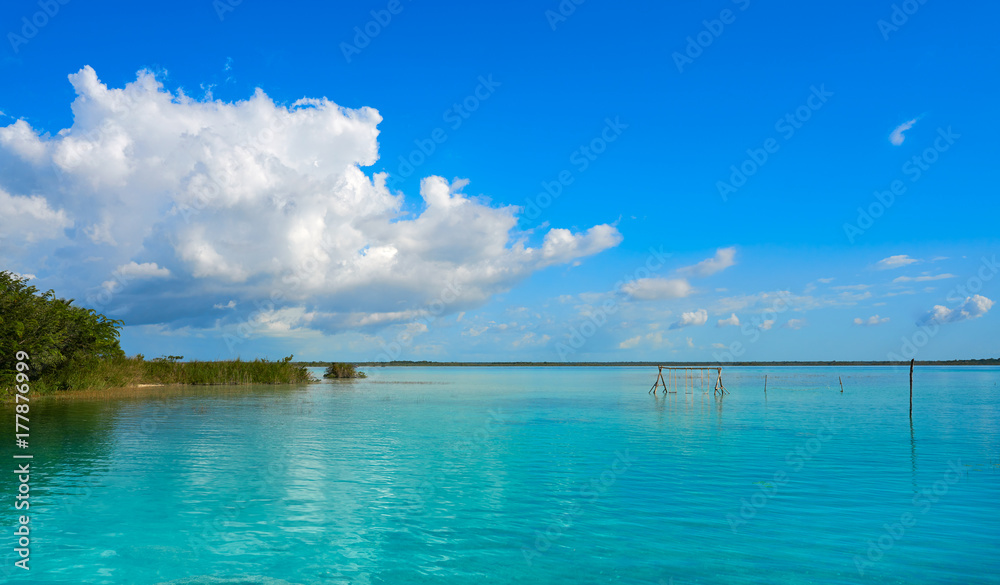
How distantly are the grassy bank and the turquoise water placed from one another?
1780cm

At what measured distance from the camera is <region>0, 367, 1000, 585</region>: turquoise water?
10781 millimetres

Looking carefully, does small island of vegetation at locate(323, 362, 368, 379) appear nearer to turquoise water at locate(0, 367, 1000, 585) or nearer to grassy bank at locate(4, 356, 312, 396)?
grassy bank at locate(4, 356, 312, 396)

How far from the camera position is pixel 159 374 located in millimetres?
61938

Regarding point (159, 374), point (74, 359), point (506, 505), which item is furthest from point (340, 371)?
point (506, 505)

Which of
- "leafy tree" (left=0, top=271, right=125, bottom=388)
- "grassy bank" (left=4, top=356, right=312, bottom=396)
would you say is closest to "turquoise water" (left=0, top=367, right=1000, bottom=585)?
→ "leafy tree" (left=0, top=271, right=125, bottom=388)

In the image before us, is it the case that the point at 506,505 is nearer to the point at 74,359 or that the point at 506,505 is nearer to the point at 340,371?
the point at 74,359

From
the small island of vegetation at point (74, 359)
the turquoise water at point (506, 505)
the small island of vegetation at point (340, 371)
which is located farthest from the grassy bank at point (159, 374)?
the turquoise water at point (506, 505)

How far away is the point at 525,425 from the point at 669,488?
1581cm

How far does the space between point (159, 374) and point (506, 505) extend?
59060 mm

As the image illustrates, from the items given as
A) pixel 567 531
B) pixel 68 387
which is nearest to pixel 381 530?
pixel 567 531

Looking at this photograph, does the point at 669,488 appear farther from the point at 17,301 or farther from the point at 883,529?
the point at 17,301

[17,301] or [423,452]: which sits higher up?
[17,301]

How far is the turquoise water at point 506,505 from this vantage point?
1078 cm

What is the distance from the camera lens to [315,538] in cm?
1236
